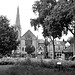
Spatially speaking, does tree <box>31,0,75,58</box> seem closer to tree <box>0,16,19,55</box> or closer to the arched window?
tree <box>0,16,19,55</box>

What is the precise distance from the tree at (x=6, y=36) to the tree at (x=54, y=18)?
22.1 feet

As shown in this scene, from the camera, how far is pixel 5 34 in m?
30.4

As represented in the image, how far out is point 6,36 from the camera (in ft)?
101

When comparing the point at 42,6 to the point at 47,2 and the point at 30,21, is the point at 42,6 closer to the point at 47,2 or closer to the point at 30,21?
the point at 47,2

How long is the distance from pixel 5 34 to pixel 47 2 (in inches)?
510

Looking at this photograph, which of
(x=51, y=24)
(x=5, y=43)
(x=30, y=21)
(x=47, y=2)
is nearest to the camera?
(x=5, y=43)

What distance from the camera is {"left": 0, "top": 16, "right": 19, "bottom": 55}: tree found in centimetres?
2997

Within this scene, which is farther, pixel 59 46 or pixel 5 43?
pixel 59 46

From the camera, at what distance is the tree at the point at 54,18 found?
1059 inches

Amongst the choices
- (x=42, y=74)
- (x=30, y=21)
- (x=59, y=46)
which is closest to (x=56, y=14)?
(x=30, y=21)

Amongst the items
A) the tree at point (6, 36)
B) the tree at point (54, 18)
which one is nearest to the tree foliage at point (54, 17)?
the tree at point (54, 18)

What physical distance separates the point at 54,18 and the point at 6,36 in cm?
891

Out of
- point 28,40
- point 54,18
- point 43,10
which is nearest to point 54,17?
point 54,18

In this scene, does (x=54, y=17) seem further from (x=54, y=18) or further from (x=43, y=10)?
(x=43, y=10)
